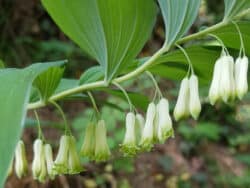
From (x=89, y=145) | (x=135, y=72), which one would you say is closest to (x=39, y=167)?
(x=89, y=145)

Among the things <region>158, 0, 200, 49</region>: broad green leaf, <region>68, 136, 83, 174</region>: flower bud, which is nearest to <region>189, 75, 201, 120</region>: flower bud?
<region>158, 0, 200, 49</region>: broad green leaf

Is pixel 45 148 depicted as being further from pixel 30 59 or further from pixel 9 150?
pixel 30 59

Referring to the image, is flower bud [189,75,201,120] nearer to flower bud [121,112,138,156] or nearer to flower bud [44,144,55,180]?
flower bud [121,112,138,156]

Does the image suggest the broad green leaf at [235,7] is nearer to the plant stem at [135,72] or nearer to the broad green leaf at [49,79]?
the plant stem at [135,72]

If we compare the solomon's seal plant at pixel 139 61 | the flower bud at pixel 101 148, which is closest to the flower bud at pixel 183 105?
the solomon's seal plant at pixel 139 61

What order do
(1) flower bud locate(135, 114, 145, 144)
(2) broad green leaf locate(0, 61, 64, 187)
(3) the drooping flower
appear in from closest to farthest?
(2) broad green leaf locate(0, 61, 64, 187), (3) the drooping flower, (1) flower bud locate(135, 114, 145, 144)

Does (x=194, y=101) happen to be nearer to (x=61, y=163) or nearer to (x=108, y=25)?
(x=108, y=25)
